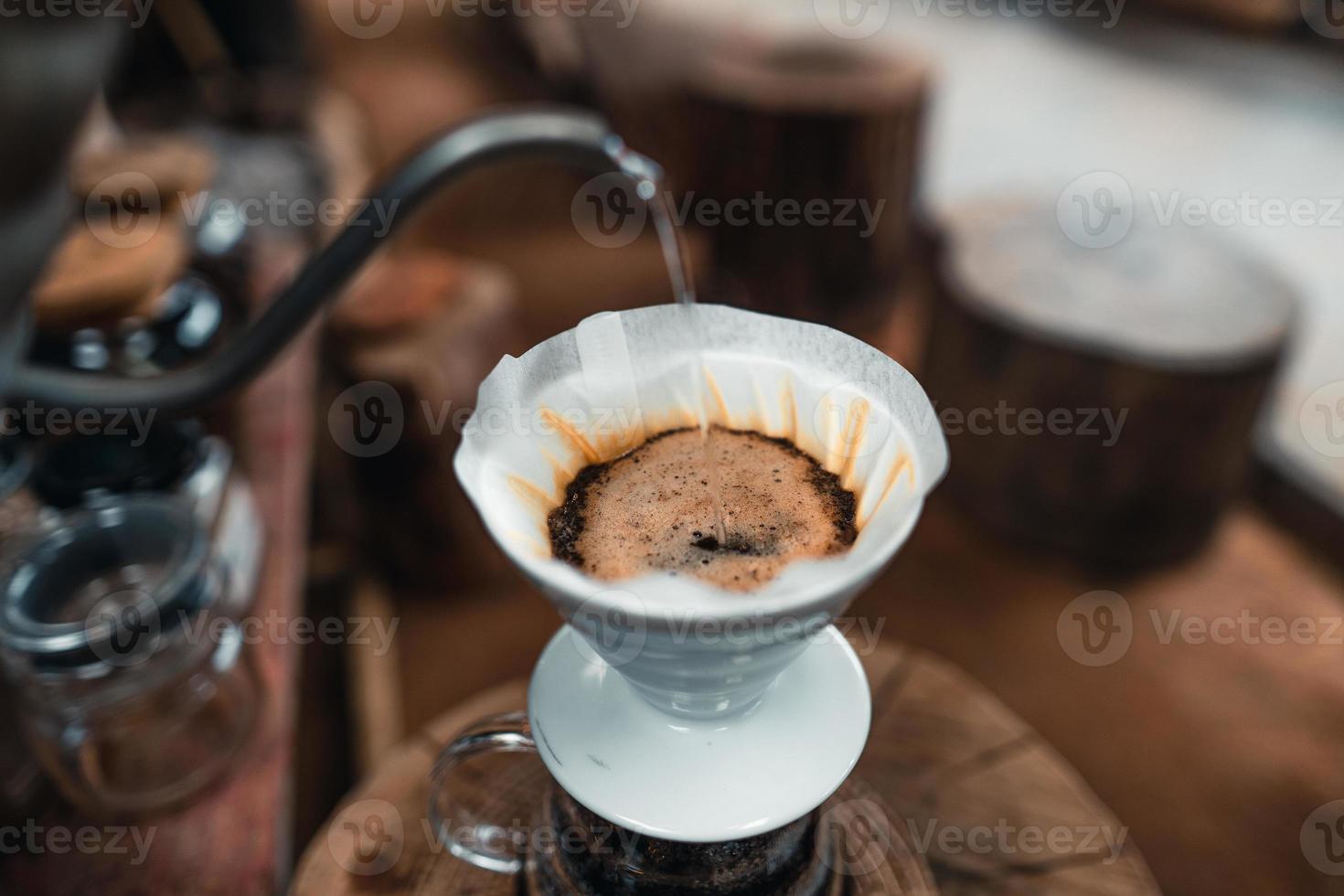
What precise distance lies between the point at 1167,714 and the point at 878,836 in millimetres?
1160

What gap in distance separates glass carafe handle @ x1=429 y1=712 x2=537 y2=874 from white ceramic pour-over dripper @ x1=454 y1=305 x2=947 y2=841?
2.1 inches

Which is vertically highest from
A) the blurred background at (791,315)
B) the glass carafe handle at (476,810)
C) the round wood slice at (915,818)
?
the glass carafe handle at (476,810)

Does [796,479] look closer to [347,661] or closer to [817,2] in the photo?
[347,661]

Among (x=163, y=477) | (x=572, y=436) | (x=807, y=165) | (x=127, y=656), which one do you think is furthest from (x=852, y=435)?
(x=807, y=165)

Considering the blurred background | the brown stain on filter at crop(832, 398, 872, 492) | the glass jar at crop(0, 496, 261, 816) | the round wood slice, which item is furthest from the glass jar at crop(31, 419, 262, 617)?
the brown stain on filter at crop(832, 398, 872, 492)

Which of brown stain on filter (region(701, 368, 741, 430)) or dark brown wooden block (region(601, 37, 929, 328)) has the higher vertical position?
brown stain on filter (region(701, 368, 741, 430))

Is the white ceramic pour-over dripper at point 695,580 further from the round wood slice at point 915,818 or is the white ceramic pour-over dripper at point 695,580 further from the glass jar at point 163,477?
the glass jar at point 163,477

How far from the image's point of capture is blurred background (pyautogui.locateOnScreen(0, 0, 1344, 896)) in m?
1.10

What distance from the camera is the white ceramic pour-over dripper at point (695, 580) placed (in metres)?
0.55

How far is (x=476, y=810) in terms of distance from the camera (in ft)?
2.85

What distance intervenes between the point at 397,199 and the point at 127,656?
0.55 meters

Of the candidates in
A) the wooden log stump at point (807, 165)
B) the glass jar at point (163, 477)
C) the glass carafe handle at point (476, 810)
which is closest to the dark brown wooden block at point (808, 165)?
the wooden log stump at point (807, 165)

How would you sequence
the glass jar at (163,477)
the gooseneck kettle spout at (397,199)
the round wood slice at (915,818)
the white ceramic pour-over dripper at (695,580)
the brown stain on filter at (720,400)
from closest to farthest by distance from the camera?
the white ceramic pour-over dripper at (695,580) → the brown stain on filter at (720,400) → the round wood slice at (915,818) → the gooseneck kettle spout at (397,199) → the glass jar at (163,477)

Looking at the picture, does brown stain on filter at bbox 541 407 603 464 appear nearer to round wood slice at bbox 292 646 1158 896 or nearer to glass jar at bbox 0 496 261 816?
round wood slice at bbox 292 646 1158 896
